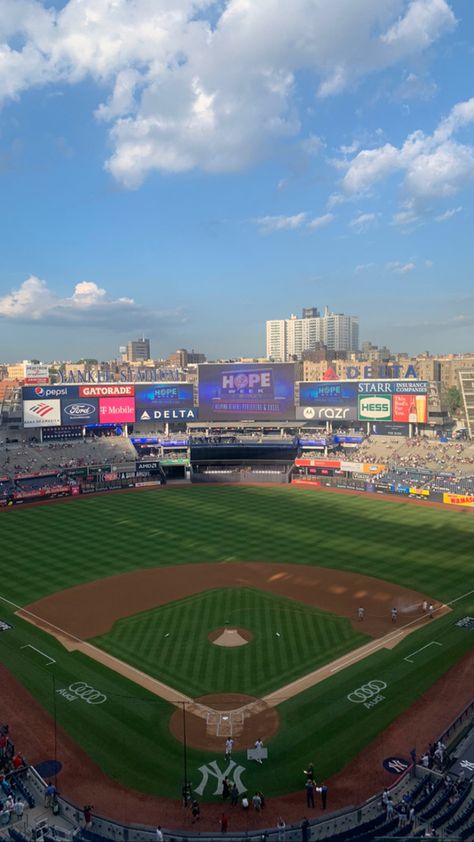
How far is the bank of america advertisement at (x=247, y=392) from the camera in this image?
3895 inches

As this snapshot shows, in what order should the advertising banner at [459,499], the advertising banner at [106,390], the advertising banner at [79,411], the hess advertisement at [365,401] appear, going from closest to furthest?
1. the advertising banner at [459,499]
2. the hess advertisement at [365,401]
3. the advertising banner at [79,411]
4. the advertising banner at [106,390]

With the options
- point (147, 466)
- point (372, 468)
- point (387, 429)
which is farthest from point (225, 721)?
point (387, 429)

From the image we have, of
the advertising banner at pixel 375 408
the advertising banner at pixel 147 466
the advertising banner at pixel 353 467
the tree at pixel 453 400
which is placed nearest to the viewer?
the advertising banner at pixel 353 467

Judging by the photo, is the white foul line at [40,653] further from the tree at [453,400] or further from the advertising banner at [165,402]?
the tree at [453,400]

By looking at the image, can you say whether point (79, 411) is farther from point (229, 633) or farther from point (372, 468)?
point (229, 633)

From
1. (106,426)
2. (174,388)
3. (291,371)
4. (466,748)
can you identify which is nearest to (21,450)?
(106,426)

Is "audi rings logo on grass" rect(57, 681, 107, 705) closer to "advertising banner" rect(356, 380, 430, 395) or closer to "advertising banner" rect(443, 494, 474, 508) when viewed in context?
"advertising banner" rect(443, 494, 474, 508)

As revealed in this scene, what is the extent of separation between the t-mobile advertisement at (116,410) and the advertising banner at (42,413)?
22.0ft

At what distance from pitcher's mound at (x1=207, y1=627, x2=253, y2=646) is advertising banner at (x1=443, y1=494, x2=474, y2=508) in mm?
43980

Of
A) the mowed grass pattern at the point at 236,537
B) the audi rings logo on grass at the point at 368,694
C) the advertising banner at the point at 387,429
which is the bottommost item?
the audi rings logo on grass at the point at 368,694

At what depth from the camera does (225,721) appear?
26.3 meters

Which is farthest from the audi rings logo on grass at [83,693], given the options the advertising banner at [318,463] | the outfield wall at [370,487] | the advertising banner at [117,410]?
the advertising banner at [117,410]

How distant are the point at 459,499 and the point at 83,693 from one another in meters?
54.3

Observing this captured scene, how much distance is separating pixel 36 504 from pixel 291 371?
4441cm
